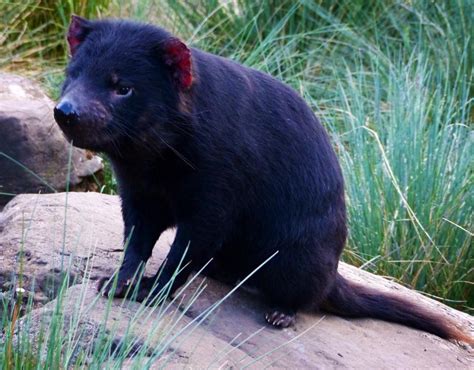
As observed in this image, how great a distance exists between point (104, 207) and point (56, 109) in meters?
1.56

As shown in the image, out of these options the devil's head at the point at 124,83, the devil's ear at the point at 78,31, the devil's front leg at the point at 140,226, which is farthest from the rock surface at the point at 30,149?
the devil's head at the point at 124,83

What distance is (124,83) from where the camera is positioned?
3121mm

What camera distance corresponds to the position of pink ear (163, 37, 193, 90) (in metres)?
3.16

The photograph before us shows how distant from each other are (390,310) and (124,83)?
1535mm

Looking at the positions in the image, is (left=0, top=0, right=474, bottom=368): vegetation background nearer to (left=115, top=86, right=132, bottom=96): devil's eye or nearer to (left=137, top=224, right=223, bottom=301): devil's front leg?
(left=137, top=224, right=223, bottom=301): devil's front leg

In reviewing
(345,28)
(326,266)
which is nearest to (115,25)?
(326,266)

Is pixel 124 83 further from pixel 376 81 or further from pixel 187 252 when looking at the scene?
pixel 376 81

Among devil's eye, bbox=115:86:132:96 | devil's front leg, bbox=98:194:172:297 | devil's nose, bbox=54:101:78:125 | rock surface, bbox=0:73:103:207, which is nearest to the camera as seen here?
devil's nose, bbox=54:101:78:125

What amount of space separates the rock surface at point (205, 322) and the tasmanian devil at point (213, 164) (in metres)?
0.09

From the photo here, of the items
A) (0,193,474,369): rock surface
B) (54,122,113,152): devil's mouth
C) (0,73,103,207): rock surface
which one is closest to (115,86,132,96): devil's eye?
(54,122,113,152): devil's mouth

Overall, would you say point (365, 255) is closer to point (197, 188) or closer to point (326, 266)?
point (326, 266)

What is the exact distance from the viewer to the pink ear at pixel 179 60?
Answer: 10.4 feet

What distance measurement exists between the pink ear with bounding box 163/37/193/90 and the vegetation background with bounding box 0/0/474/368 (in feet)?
5.87

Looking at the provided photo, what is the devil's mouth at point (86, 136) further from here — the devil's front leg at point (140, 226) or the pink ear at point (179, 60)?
the devil's front leg at point (140, 226)
